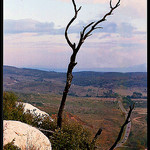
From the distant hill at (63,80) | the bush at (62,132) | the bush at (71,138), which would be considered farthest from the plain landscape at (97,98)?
Answer: the bush at (71,138)

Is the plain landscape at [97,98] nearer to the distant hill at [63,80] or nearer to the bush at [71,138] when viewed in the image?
the distant hill at [63,80]

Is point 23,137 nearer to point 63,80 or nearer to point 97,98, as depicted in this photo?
point 97,98

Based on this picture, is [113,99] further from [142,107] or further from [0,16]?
[0,16]

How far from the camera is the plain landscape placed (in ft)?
58.3

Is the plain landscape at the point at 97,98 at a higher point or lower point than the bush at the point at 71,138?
lower

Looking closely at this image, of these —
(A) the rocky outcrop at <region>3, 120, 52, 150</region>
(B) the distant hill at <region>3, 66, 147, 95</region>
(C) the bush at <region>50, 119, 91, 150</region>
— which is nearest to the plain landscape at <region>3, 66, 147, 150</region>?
(B) the distant hill at <region>3, 66, 147, 95</region>

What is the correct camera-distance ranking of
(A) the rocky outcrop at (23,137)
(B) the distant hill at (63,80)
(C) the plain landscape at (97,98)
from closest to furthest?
(A) the rocky outcrop at (23,137), (C) the plain landscape at (97,98), (B) the distant hill at (63,80)

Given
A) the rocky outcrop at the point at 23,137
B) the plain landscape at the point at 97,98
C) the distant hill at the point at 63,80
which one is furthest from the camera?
the distant hill at the point at 63,80

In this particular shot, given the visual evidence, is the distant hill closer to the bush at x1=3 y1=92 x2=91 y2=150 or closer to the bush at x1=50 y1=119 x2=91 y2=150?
the bush at x1=3 y1=92 x2=91 y2=150

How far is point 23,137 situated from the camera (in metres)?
5.73

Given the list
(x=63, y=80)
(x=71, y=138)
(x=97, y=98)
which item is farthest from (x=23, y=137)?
→ (x=63, y=80)

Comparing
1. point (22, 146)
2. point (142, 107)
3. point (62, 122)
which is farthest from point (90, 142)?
point (142, 107)

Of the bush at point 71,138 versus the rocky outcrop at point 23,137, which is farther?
the bush at point 71,138

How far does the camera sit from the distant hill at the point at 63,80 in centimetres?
2534
